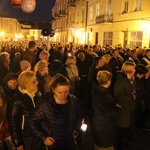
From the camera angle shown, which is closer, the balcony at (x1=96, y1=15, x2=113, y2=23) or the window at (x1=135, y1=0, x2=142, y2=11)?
the window at (x1=135, y1=0, x2=142, y2=11)

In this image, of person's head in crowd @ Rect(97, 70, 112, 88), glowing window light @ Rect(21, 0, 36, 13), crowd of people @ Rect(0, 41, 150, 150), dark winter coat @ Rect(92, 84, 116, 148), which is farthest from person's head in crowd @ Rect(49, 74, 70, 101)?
glowing window light @ Rect(21, 0, 36, 13)

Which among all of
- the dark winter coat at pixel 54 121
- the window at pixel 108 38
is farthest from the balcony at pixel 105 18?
the dark winter coat at pixel 54 121

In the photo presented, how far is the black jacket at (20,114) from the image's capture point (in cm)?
400

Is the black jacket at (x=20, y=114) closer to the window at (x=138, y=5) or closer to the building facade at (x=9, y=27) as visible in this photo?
the window at (x=138, y=5)

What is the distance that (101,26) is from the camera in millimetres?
29797

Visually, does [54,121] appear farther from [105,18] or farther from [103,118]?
[105,18]

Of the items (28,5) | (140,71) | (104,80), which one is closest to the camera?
(104,80)

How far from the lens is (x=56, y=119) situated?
3.63 metres

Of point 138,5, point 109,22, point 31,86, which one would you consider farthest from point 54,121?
point 109,22

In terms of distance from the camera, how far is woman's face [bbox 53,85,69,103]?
12.0 feet

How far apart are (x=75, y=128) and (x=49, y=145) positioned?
0.40 metres

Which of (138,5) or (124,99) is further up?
(138,5)

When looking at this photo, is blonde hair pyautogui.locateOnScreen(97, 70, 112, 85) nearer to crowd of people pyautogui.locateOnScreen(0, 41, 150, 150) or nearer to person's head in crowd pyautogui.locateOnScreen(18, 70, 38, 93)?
crowd of people pyautogui.locateOnScreen(0, 41, 150, 150)

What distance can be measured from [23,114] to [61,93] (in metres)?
0.75
